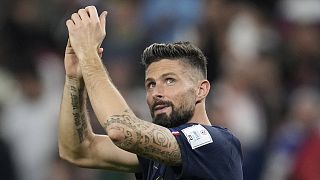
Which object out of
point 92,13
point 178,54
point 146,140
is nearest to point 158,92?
point 178,54

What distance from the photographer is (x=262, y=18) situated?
14711 millimetres

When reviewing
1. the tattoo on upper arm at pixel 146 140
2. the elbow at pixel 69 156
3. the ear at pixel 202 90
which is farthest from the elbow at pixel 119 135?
the elbow at pixel 69 156

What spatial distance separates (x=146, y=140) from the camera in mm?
6297

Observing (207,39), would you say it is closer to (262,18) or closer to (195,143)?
(262,18)

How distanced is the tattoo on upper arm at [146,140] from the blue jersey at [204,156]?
74mm

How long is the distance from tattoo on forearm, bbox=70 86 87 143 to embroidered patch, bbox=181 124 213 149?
92cm

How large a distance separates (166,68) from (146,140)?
0.66 m

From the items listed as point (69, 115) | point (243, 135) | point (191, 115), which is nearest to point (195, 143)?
point (191, 115)

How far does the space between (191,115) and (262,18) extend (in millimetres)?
8093

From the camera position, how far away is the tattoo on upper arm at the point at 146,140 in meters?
6.24

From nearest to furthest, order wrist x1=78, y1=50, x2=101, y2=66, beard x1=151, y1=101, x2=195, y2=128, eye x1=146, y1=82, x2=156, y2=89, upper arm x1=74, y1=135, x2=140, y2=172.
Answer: wrist x1=78, y1=50, x2=101, y2=66, beard x1=151, y1=101, x2=195, y2=128, eye x1=146, y1=82, x2=156, y2=89, upper arm x1=74, y1=135, x2=140, y2=172

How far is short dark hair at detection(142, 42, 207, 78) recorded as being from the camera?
6840mm


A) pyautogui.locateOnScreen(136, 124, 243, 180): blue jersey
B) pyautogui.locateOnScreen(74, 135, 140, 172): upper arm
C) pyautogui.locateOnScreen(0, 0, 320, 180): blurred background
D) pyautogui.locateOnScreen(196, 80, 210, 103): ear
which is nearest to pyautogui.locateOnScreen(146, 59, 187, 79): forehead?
pyautogui.locateOnScreen(196, 80, 210, 103): ear

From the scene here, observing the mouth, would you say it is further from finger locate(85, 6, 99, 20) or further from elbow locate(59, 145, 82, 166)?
elbow locate(59, 145, 82, 166)
